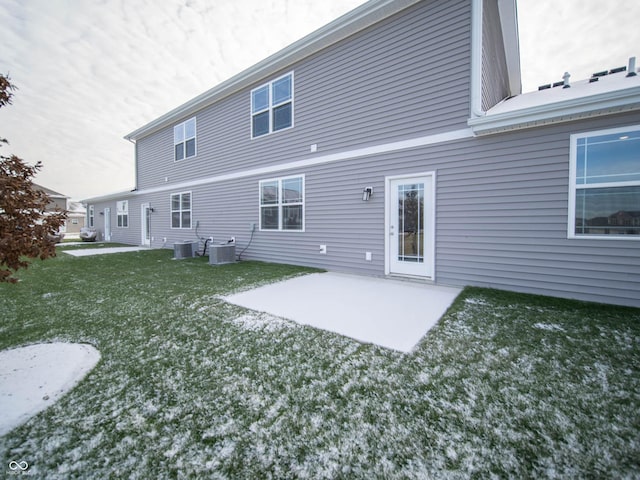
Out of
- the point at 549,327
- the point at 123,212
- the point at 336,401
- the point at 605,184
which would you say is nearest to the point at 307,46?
the point at 605,184

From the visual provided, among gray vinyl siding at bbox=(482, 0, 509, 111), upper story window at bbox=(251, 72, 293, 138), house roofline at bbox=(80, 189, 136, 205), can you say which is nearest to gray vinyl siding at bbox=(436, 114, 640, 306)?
gray vinyl siding at bbox=(482, 0, 509, 111)

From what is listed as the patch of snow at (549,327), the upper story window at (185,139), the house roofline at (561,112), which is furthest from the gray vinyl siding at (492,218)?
the upper story window at (185,139)

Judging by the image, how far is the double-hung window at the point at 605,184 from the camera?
358 centimetres

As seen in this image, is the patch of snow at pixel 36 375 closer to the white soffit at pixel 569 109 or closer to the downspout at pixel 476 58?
the white soffit at pixel 569 109

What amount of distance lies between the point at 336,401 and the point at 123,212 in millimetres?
16355

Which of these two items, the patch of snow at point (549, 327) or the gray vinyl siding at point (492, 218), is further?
the gray vinyl siding at point (492, 218)

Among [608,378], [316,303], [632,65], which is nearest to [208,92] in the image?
[316,303]

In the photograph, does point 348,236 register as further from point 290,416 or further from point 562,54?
point 562,54

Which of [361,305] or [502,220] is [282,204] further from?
[502,220]

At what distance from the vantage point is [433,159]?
4.96m

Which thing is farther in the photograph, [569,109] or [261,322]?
[569,109]

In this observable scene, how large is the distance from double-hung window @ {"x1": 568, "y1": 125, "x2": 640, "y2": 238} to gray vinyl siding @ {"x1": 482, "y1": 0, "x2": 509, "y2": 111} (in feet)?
5.56

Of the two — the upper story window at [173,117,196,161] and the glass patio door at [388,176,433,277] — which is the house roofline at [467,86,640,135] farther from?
the upper story window at [173,117,196,161]

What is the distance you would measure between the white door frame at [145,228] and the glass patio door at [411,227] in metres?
11.5
